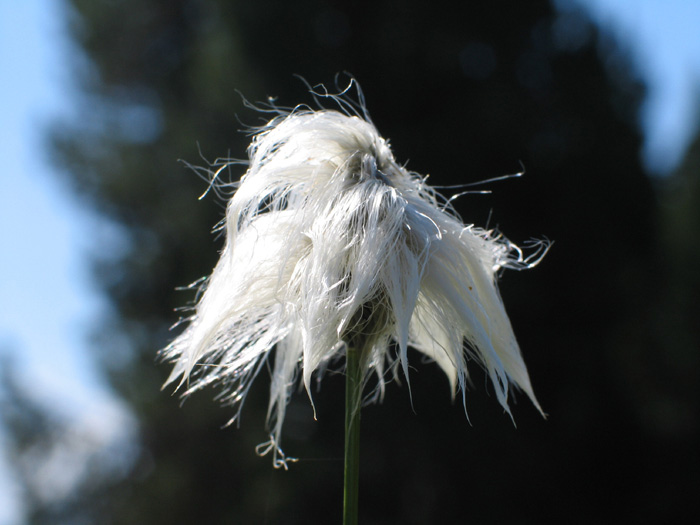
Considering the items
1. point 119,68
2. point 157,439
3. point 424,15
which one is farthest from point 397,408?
point 119,68

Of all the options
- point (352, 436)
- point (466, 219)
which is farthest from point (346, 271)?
point (466, 219)

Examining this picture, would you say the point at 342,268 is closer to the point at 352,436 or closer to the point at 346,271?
the point at 346,271

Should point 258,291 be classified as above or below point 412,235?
below

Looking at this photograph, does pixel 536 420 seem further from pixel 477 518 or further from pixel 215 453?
pixel 215 453

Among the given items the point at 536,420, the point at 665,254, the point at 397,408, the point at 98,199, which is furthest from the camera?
the point at 665,254

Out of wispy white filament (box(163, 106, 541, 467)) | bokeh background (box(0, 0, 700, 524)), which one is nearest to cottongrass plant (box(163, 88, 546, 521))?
wispy white filament (box(163, 106, 541, 467))

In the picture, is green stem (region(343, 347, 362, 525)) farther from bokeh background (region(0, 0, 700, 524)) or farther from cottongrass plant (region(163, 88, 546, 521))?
bokeh background (region(0, 0, 700, 524))

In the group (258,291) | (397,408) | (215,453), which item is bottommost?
(258,291)

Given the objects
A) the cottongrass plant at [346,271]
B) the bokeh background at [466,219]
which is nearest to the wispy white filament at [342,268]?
the cottongrass plant at [346,271]
